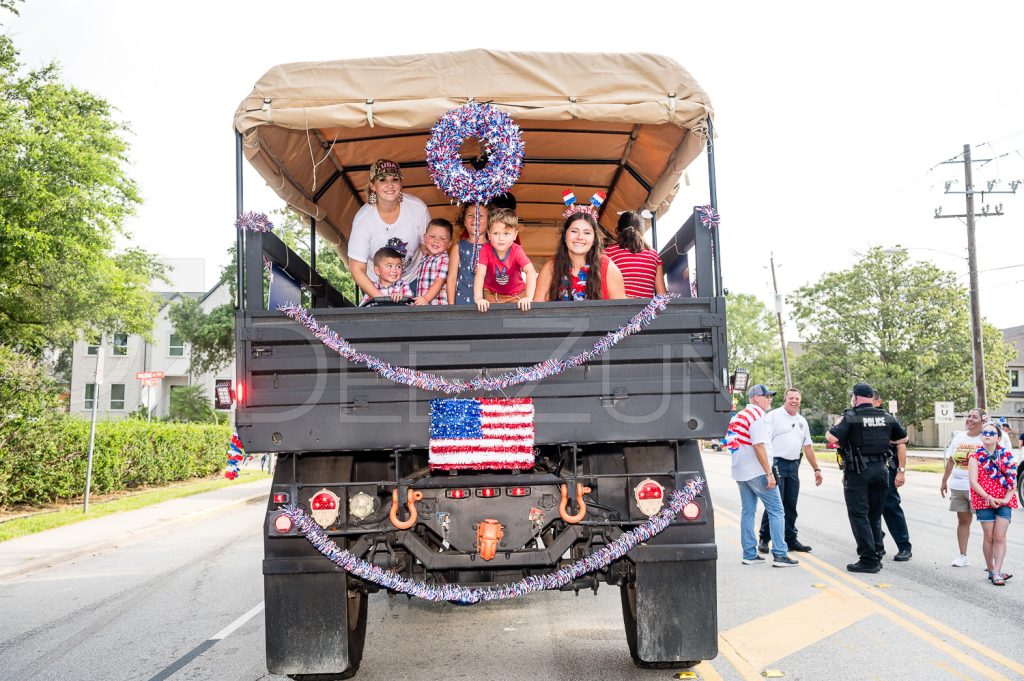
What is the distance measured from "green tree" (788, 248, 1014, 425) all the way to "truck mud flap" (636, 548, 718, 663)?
42.6m

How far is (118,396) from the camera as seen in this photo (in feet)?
156

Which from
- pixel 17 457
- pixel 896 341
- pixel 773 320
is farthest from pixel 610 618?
pixel 773 320

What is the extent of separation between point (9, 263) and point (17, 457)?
579 centimetres

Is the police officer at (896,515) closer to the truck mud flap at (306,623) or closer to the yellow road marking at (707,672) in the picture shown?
the yellow road marking at (707,672)

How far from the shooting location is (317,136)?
21.1 ft

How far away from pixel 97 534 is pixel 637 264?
9936 millimetres

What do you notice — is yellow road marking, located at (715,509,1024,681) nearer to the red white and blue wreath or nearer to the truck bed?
the truck bed

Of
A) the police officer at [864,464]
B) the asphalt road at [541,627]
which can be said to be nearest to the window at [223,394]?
the asphalt road at [541,627]

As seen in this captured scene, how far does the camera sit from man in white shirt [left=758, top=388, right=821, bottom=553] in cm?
992

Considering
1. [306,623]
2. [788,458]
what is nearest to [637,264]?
[306,623]

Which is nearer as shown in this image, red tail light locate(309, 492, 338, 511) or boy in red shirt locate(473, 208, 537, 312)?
red tail light locate(309, 492, 338, 511)

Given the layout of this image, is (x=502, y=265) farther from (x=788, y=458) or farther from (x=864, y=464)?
(x=788, y=458)

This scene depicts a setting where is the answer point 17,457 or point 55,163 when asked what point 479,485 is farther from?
point 55,163

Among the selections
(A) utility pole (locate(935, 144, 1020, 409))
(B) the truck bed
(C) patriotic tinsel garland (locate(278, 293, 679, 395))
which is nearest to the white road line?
(B) the truck bed
